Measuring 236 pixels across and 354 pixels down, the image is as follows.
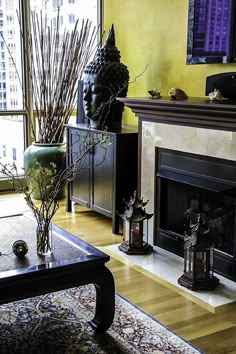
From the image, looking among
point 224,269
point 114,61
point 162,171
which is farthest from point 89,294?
point 114,61

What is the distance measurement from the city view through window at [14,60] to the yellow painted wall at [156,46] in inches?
18.1

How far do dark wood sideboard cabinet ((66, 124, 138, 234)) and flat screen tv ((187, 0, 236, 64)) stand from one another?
835mm

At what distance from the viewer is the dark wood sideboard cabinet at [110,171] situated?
4059 mm

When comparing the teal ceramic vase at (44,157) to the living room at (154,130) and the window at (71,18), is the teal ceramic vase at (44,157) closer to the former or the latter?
the living room at (154,130)

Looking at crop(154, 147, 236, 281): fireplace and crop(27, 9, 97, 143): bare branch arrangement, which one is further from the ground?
crop(27, 9, 97, 143): bare branch arrangement

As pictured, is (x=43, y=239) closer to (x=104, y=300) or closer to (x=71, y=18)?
(x=104, y=300)

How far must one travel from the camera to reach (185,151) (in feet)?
11.1

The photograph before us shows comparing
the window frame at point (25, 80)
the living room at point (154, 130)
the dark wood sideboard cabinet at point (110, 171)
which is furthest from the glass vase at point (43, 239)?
the window frame at point (25, 80)

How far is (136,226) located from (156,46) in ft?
5.96

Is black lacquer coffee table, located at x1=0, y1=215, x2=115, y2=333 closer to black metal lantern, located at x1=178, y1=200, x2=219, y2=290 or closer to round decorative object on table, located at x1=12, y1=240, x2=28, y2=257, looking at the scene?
round decorative object on table, located at x1=12, y1=240, x2=28, y2=257

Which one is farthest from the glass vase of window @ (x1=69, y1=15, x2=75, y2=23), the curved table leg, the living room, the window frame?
window @ (x1=69, y1=15, x2=75, y2=23)

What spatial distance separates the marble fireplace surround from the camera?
→ 299 cm

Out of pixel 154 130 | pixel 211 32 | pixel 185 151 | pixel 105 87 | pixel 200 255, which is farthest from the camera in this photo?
pixel 105 87

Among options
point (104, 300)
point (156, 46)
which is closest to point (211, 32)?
point (156, 46)
